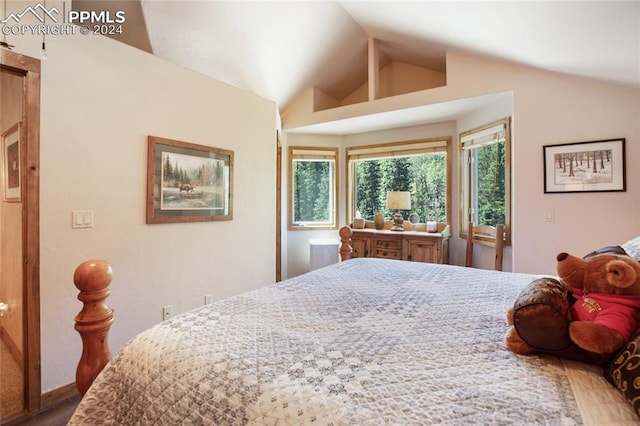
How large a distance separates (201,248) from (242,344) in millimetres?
1974

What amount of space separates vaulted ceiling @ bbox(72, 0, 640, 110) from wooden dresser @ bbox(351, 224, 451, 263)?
2.07 m

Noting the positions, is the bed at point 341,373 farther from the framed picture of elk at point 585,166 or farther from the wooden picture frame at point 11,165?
the framed picture of elk at point 585,166

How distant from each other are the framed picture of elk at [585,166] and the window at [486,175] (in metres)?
0.56

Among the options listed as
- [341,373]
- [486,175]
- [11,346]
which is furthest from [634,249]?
[11,346]

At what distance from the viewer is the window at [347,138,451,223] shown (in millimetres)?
4219

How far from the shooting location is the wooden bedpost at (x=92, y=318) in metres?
1.00

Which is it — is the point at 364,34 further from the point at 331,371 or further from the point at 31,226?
the point at 331,371

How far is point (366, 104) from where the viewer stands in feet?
12.3

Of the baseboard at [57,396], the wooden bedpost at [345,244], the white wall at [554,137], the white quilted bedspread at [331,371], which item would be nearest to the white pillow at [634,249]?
the white quilted bedspread at [331,371]

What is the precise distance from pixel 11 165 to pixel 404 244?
3886mm

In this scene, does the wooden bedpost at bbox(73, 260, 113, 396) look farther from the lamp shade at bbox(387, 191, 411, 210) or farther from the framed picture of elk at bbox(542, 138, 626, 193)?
the lamp shade at bbox(387, 191, 411, 210)

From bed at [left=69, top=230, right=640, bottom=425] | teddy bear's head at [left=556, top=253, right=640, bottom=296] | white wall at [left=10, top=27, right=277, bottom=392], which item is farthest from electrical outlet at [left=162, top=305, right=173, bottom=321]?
teddy bear's head at [left=556, top=253, right=640, bottom=296]

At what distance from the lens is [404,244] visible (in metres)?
3.97

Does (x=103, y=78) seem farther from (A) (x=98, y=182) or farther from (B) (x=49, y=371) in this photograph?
(B) (x=49, y=371)
